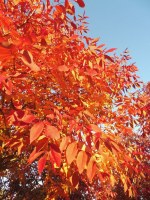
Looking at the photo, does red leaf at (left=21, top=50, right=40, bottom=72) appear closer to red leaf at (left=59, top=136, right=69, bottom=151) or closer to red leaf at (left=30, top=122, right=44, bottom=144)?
red leaf at (left=30, top=122, right=44, bottom=144)

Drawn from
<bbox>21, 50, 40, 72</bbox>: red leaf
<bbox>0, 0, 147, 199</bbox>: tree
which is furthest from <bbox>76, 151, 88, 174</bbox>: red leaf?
<bbox>21, 50, 40, 72</bbox>: red leaf

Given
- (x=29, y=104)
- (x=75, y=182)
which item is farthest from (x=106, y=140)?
(x=29, y=104)

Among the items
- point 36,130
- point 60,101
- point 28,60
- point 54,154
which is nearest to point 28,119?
point 36,130

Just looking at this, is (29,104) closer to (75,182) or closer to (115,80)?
(75,182)

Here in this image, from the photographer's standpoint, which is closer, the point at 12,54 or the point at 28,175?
the point at 12,54

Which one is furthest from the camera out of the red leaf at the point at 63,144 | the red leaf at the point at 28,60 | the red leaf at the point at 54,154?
the red leaf at the point at 63,144

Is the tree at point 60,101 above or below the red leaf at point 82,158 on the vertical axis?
above

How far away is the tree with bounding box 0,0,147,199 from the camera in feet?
6.14

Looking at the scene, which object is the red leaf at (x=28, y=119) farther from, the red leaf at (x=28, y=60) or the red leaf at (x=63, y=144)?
the red leaf at (x=28, y=60)

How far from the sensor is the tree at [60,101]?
1870 mm

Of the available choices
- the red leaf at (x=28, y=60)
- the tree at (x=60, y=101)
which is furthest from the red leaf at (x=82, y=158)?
the red leaf at (x=28, y=60)

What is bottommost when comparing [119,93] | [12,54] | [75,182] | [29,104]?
[75,182]

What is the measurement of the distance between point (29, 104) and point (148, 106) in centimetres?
338

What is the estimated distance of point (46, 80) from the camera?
501cm
